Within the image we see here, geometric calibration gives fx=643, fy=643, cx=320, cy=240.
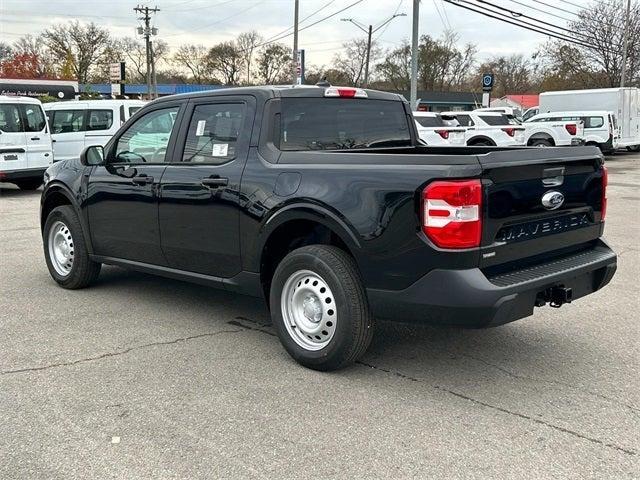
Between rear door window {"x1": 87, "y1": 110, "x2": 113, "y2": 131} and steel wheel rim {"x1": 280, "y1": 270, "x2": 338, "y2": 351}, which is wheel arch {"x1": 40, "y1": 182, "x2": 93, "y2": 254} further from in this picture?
rear door window {"x1": 87, "y1": 110, "x2": 113, "y2": 131}

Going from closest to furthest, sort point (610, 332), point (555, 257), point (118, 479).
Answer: point (118, 479) → point (555, 257) → point (610, 332)

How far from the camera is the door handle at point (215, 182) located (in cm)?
455

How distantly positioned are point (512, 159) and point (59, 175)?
435cm

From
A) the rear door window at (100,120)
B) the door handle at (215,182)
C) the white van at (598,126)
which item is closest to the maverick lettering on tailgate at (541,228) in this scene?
the door handle at (215,182)

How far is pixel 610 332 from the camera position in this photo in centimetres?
496

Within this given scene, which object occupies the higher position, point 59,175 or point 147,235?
point 59,175

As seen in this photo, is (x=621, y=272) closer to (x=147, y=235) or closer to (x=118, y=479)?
(x=147, y=235)

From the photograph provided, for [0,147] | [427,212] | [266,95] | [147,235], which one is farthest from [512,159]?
[0,147]

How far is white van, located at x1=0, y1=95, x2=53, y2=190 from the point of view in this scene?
13.9 m

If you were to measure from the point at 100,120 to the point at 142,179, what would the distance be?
39.7 feet

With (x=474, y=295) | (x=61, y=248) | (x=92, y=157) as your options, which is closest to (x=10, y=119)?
(x=61, y=248)

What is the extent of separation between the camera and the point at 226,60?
259 ft

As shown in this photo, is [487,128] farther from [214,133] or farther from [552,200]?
[552,200]

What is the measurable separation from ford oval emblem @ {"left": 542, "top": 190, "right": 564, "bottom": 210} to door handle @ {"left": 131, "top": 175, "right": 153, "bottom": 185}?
297cm
